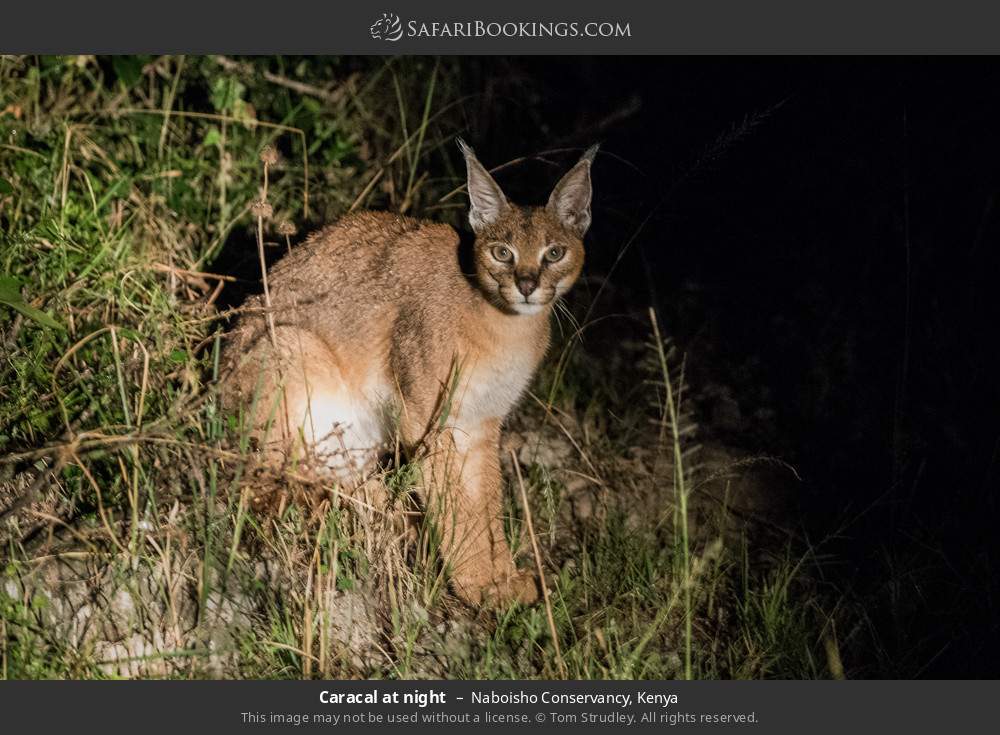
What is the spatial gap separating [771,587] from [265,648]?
6.43ft

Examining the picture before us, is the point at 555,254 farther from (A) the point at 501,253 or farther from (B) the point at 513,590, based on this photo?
(B) the point at 513,590

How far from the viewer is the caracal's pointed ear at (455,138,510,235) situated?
4082 mm

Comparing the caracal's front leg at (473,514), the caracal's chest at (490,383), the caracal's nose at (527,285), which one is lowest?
the caracal's front leg at (473,514)

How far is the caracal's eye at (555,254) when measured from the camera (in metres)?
4.01

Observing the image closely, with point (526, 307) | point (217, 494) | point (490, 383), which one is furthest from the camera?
point (490, 383)

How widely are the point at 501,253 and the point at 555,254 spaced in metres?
0.22

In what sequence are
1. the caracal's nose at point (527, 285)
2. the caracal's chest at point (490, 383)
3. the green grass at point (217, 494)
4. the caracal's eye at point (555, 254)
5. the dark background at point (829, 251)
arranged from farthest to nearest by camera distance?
the dark background at point (829, 251)
the caracal's chest at point (490, 383)
the caracal's eye at point (555, 254)
the caracal's nose at point (527, 285)
the green grass at point (217, 494)

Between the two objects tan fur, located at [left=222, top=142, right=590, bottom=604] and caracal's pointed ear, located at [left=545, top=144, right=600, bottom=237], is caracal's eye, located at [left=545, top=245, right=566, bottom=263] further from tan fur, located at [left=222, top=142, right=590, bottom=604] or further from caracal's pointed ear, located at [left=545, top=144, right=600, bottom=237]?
caracal's pointed ear, located at [left=545, top=144, right=600, bottom=237]

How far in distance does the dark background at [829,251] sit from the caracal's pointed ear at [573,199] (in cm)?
60

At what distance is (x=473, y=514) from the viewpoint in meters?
4.30

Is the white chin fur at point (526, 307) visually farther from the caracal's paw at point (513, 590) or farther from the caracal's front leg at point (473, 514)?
the caracal's paw at point (513, 590)

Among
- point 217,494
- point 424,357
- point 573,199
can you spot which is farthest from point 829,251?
point 217,494

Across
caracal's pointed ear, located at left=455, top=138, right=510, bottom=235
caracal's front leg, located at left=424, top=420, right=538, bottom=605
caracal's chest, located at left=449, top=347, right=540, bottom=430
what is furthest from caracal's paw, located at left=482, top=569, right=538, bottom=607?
caracal's pointed ear, located at left=455, top=138, right=510, bottom=235

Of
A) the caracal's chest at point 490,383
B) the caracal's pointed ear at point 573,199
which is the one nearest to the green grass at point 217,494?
the caracal's chest at point 490,383
